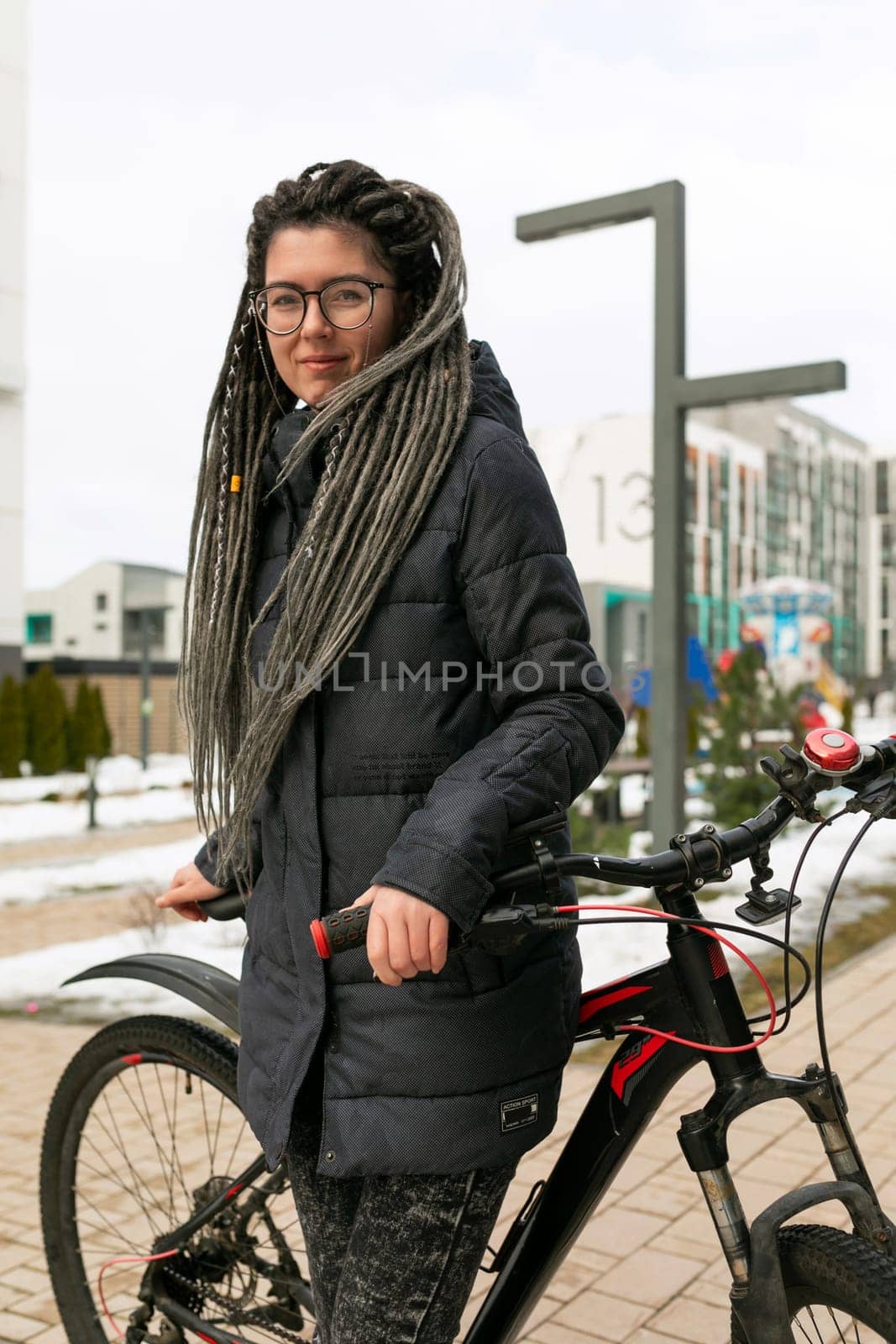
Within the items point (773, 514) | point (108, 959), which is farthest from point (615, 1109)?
point (773, 514)

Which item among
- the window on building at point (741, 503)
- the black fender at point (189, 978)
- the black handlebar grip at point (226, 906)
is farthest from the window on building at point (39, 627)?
the black handlebar grip at point (226, 906)

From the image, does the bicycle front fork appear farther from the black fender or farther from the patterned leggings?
the black fender

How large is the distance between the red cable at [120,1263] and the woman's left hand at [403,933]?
115cm

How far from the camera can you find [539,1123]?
72.0 inches

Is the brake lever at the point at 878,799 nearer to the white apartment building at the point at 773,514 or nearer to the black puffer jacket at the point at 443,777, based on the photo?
the black puffer jacket at the point at 443,777

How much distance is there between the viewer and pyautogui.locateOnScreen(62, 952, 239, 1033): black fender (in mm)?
2301

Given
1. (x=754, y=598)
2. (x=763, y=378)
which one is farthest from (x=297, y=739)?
(x=754, y=598)

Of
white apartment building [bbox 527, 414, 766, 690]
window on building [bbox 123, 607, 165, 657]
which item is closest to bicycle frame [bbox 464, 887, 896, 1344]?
white apartment building [bbox 527, 414, 766, 690]

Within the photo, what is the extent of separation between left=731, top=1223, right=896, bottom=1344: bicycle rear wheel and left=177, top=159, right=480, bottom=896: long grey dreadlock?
87 cm

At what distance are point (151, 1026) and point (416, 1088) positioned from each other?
2.71ft

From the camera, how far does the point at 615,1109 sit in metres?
1.84

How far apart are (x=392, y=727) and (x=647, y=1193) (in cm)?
251

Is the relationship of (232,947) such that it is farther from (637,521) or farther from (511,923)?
(637,521)

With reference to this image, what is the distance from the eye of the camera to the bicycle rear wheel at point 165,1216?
2.38 meters
